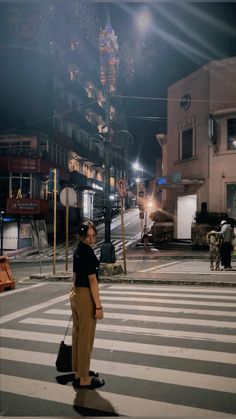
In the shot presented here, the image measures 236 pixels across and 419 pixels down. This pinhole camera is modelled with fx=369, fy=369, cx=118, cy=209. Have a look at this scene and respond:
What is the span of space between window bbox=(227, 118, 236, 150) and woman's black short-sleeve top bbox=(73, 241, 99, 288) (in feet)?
77.1

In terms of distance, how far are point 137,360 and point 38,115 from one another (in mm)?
38443

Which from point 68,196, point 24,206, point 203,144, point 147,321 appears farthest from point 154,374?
point 24,206

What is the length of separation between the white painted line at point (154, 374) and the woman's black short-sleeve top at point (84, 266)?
158cm

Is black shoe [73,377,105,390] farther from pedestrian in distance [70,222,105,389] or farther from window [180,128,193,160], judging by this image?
window [180,128,193,160]

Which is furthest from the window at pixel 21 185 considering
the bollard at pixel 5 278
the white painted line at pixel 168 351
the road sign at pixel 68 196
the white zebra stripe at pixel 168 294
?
the white painted line at pixel 168 351

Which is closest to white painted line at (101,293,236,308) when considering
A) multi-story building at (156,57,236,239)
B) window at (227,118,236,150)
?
multi-story building at (156,57,236,239)

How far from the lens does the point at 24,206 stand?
115 ft

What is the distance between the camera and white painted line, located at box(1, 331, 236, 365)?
5582 millimetres

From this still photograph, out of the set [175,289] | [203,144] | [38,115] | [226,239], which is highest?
[38,115]

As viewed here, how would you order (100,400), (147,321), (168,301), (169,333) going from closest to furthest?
(100,400)
(169,333)
(147,321)
(168,301)

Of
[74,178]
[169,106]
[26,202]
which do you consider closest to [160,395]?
[169,106]

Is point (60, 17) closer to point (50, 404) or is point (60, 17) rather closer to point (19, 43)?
point (19, 43)

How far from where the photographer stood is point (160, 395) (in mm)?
4457

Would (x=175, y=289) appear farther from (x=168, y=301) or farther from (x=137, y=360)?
(x=137, y=360)
